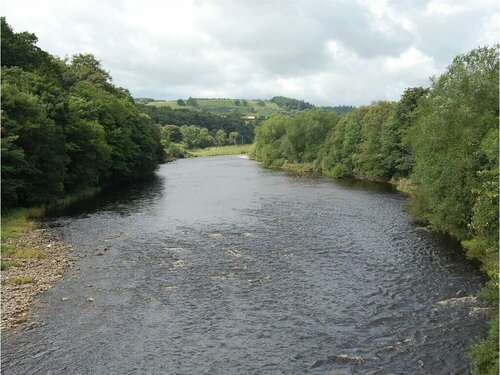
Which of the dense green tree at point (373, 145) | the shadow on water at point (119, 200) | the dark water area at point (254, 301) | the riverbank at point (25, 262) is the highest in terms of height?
the dense green tree at point (373, 145)

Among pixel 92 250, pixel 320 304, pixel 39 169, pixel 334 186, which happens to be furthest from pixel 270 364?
pixel 334 186

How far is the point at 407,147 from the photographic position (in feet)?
241

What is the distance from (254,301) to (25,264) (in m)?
15.8

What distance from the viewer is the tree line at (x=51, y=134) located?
1731 inches

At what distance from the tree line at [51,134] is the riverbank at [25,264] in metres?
5.54

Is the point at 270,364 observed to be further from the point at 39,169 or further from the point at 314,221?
the point at 39,169

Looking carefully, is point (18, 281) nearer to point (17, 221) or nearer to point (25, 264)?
point (25, 264)

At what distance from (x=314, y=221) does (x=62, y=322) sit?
27.8 meters

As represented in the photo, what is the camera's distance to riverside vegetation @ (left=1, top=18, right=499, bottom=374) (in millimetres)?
32688

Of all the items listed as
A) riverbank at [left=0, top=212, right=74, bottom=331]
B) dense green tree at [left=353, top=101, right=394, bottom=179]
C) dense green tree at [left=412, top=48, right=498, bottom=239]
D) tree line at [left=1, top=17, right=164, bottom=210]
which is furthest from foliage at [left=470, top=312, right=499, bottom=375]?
dense green tree at [left=353, top=101, right=394, bottom=179]

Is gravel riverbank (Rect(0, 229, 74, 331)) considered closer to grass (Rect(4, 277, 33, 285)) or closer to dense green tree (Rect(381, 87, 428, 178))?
grass (Rect(4, 277, 33, 285))

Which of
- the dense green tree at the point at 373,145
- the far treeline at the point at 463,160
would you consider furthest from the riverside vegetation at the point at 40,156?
the dense green tree at the point at 373,145

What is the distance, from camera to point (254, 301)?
1017 inches

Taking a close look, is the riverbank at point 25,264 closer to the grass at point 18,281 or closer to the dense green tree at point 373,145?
the grass at point 18,281
